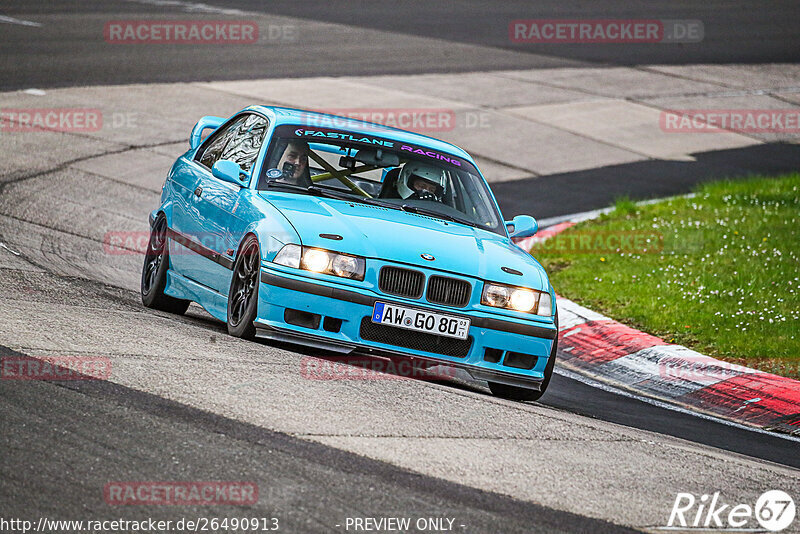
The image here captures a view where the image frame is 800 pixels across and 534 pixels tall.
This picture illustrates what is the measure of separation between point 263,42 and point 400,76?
13.4 ft

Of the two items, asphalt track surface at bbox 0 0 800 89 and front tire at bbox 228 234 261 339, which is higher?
asphalt track surface at bbox 0 0 800 89

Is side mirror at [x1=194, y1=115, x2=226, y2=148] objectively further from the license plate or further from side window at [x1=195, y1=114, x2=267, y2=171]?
the license plate

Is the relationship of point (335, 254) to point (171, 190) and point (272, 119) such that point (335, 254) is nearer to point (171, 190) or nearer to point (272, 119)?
point (272, 119)

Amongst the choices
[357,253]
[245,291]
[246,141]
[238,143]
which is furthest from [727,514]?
[238,143]

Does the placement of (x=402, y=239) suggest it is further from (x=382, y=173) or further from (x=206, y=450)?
(x=206, y=450)

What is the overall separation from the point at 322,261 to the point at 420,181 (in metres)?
1.70

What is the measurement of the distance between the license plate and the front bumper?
0.03 meters

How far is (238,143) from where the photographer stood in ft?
29.4

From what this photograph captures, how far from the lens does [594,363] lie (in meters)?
9.59

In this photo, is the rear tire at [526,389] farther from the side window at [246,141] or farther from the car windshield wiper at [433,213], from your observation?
the side window at [246,141]

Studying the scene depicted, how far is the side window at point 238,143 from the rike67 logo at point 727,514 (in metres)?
4.25

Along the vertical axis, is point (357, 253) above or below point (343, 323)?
above

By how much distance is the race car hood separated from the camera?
7223 mm

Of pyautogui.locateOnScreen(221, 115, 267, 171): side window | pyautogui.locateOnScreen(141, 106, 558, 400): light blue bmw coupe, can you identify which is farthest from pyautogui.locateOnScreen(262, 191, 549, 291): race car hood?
pyautogui.locateOnScreen(221, 115, 267, 171): side window
